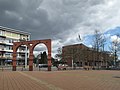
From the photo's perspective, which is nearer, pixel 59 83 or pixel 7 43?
pixel 59 83

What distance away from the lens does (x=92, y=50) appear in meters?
58.4

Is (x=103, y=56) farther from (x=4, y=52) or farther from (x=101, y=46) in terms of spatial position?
(x=4, y=52)

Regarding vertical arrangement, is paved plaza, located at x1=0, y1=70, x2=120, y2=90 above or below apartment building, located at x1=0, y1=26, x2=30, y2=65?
below

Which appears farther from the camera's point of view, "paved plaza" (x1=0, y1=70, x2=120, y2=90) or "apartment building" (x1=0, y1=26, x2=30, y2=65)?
"apartment building" (x1=0, y1=26, x2=30, y2=65)

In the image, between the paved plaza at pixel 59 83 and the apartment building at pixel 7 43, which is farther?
the apartment building at pixel 7 43

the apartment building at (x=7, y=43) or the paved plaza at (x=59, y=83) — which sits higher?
the apartment building at (x=7, y=43)

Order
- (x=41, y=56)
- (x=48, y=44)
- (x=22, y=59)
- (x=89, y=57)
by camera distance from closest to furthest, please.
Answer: (x=48, y=44) < (x=89, y=57) < (x=22, y=59) < (x=41, y=56)

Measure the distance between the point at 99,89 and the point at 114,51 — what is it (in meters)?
47.3

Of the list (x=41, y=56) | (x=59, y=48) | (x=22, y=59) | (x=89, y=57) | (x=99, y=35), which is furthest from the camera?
(x=41, y=56)

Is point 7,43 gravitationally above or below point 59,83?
above

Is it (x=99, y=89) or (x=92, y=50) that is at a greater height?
(x=92, y=50)

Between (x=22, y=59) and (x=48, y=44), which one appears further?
(x=22, y=59)

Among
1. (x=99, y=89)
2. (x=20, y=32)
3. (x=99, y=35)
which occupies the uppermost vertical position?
(x=20, y=32)

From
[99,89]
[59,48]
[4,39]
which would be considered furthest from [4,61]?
[99,89]
